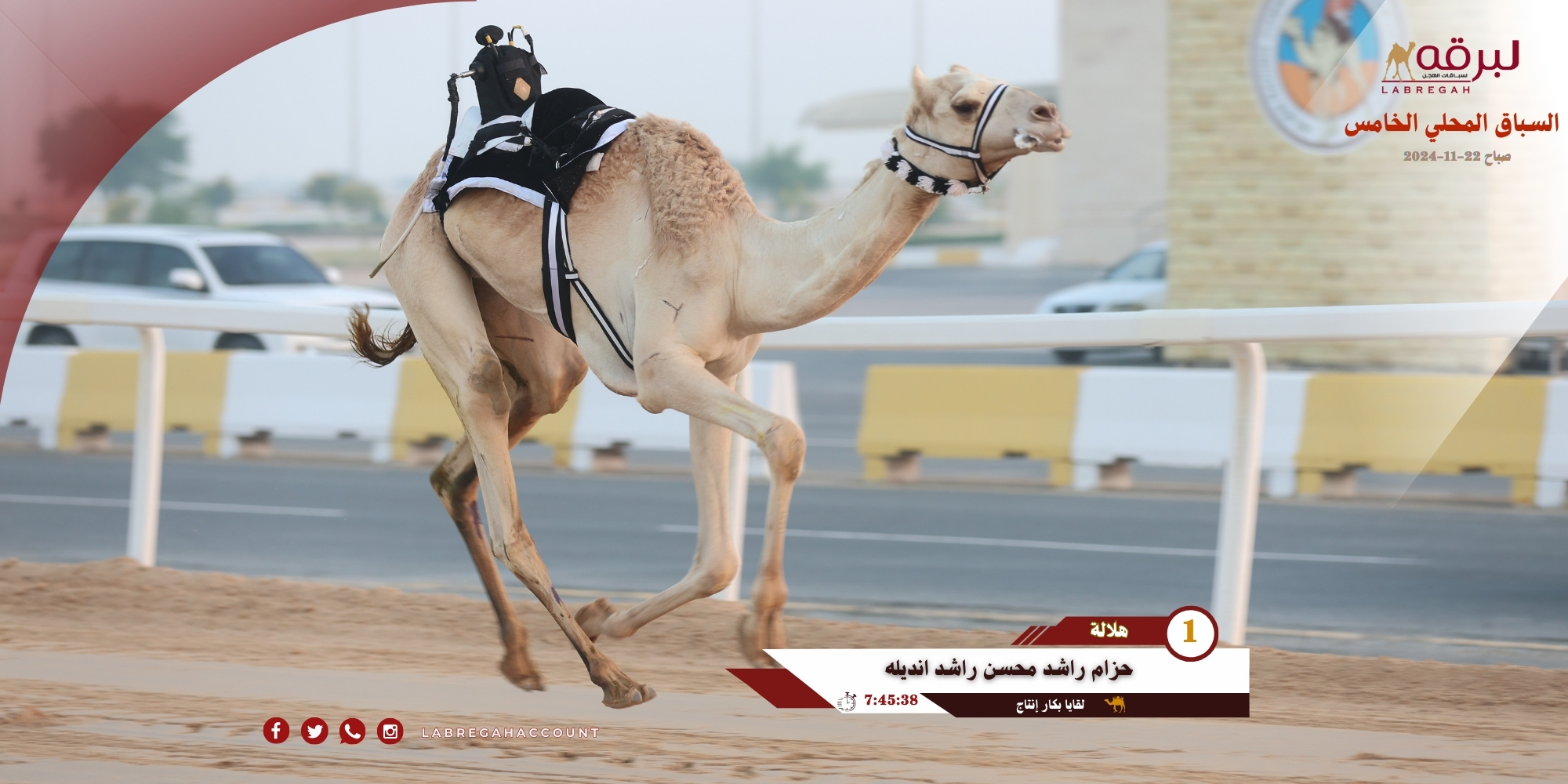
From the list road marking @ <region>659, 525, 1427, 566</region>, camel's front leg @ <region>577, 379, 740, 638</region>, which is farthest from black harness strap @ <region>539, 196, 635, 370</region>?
road marking @ <region>659, 525, 1427, 566</region>

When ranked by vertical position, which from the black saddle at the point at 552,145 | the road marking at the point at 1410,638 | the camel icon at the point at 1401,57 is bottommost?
the road marking at the point at 1410,638

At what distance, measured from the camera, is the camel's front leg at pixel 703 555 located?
17.5 feet

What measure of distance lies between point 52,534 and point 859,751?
8.74 meters

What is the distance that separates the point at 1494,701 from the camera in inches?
248

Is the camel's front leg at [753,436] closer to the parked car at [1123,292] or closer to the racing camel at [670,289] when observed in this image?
the racing camel at [670,289]

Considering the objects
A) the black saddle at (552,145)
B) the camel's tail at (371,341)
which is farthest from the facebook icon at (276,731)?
the black saddle at (552,145)

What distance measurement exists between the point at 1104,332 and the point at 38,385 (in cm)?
1356

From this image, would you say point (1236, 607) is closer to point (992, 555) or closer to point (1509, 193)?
point (992, 555)

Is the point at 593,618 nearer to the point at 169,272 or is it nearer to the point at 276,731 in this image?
the point at 276,731

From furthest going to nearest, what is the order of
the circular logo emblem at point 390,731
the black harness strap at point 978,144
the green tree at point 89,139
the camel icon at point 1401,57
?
1. the camel icon at point 1401,57
2. the green tree at point 89,139
3. the circular logo emblem at point 390,731
4. the black harness strap at point 978,144

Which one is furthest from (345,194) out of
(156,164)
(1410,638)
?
(1410,638)

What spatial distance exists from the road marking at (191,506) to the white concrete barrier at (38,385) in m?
2.81

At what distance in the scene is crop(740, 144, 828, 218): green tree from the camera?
54.8 m

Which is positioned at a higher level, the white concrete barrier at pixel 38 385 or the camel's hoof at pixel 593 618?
the white concrete barrier at pixel 38 385
